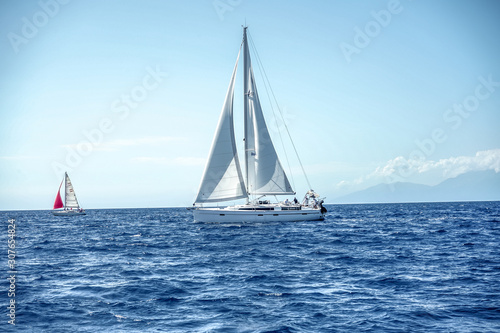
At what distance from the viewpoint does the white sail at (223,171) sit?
4200 centimetres

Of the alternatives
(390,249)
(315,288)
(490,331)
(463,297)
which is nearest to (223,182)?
(390,249)

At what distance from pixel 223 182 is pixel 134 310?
1189 inches

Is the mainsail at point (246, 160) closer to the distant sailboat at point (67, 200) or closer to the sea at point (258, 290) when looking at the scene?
the sea at point (258, 290)

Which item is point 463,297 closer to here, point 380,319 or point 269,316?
point 380,319

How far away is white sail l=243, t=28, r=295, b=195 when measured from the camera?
43938 mm

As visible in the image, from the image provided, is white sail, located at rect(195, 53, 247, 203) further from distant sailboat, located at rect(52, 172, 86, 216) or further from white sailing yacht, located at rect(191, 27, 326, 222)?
distant sailboat, located at rect(52, 172, 86, 216)

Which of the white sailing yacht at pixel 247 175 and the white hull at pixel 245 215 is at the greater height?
the white sailing yacht at pixel 247 175

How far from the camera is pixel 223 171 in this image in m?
42.0

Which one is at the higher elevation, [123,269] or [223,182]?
[223,182]

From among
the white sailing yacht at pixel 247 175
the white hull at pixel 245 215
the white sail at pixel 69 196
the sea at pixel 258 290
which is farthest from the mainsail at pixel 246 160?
the white sail at pixel 69 196

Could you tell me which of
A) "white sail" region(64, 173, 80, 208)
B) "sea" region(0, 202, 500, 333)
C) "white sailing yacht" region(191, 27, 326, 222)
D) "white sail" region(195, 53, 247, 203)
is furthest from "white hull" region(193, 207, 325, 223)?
"white sail" region(64, 173, 80, 208)

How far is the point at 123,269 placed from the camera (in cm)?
1903

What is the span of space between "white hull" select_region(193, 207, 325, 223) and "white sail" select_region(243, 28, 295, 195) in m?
3.08

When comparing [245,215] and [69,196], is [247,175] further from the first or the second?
[69,196]
